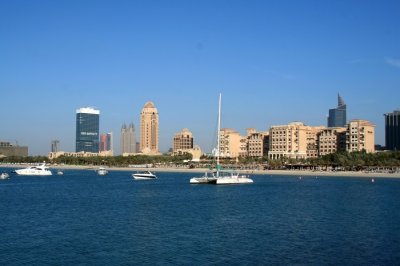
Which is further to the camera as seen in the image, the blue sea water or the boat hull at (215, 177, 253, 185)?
the boat hull at (215, 177, 253, 185)

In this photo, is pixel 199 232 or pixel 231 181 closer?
pixel 199 232

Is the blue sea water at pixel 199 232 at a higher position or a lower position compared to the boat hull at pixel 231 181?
lower

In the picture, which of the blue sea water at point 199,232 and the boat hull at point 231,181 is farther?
the boat hull at point 231,181

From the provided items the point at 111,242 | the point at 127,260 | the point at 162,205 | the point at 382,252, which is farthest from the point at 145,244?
the point at 162,205

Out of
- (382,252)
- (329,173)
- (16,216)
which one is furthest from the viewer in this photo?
(329,173)

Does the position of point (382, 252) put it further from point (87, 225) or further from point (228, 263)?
point (87, 225)

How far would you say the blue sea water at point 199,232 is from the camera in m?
32.7

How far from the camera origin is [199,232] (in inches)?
1661

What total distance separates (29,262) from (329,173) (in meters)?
133

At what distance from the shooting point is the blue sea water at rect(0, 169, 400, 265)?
107 feet

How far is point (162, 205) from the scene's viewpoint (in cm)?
6284

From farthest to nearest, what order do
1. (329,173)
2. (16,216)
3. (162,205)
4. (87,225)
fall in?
(329,173)
(162,205)
(16,216)
(87,225)

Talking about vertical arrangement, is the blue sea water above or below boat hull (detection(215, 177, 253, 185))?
below

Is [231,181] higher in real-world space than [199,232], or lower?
higher
